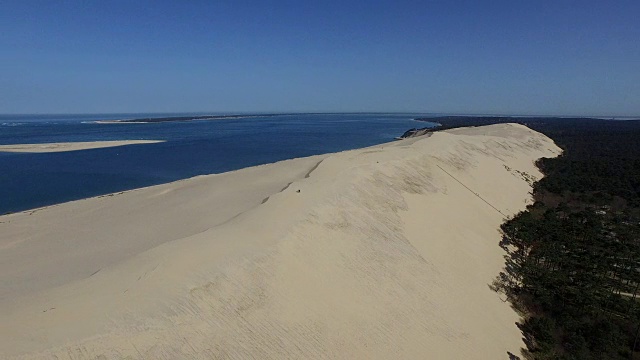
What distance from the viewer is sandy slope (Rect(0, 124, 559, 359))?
11.5 metres

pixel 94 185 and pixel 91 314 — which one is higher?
pixel 91 314

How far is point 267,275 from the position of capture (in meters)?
14.9

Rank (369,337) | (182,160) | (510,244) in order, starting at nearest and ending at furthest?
1. (369,337)
2. (510,244)
3. (182,160)

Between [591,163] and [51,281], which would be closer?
[51,281]

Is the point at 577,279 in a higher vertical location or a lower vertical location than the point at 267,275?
lower

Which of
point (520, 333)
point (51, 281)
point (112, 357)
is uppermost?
point (112, 357)

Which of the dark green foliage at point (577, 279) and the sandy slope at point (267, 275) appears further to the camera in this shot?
the dark green foliage at point (577, 279)

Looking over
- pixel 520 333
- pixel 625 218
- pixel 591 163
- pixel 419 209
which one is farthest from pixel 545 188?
pixel 520 333

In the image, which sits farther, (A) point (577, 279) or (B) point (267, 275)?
(A) point (577, 279)

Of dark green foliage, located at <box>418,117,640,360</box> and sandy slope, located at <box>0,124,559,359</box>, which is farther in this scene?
dark green foliage, located at <box>418,117,640,360</box>

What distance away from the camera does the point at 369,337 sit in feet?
45.9

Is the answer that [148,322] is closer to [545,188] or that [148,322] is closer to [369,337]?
[369,337]

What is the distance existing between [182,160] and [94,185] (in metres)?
21.2

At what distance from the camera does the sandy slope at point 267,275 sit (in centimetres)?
1154
